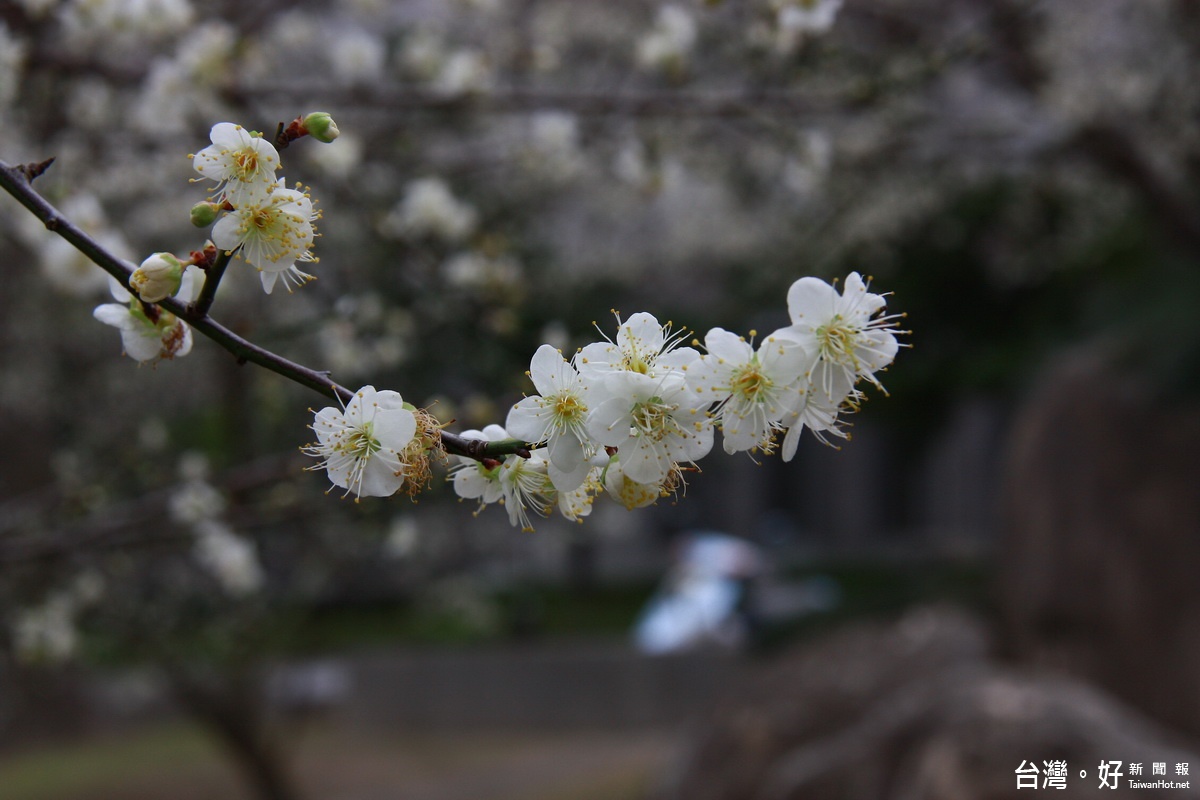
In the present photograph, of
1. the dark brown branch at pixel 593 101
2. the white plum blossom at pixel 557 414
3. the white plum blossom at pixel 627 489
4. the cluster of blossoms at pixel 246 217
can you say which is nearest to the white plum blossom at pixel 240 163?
the cluster of blossoms at pixel 246 217

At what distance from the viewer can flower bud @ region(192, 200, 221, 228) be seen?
1.02m

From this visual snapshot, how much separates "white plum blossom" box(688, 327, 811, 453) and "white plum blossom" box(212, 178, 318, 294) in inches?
15.8

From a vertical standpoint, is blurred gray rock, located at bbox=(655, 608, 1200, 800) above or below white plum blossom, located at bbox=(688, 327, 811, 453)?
above

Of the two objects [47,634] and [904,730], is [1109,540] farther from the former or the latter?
[47,634]

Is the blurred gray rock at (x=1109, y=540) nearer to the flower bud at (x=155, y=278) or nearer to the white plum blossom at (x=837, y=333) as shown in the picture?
the white plum blossom at (x=837, y=333)

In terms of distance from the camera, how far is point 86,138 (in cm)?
309

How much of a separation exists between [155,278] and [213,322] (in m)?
0.07

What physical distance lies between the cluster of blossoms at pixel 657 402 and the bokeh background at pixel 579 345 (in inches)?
4.3

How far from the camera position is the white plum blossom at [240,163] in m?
1.07

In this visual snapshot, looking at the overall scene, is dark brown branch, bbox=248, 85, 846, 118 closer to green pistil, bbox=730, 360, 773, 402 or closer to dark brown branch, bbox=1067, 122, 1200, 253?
green pistil, bbox=730, 360, 773, 402

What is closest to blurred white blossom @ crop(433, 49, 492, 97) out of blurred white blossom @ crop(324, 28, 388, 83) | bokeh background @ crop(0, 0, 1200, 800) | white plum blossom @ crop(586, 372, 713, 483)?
bokeh background @ crop(0, 0, 1200, 800)

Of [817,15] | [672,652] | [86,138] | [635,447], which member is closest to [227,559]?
[86,138]

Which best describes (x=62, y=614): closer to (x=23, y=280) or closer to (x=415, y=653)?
(x=23, y=280)

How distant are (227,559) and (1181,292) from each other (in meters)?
4.15
